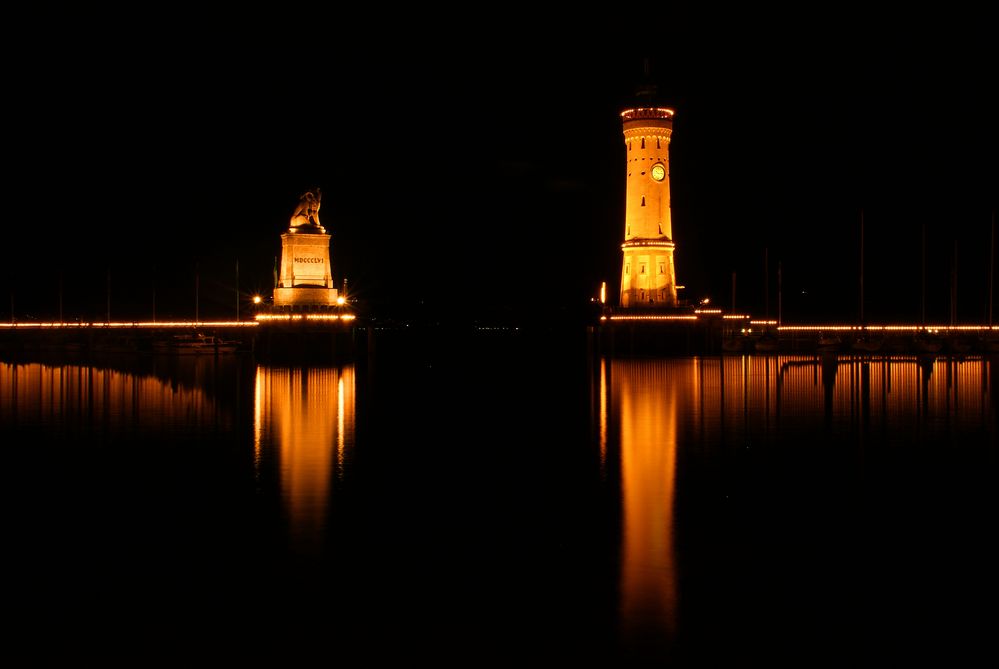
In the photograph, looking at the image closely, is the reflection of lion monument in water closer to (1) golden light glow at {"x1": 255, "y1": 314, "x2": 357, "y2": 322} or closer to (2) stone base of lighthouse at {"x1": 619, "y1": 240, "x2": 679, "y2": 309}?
(1) golden light glow at {"x1": 255, "y1": 314, "x2": 357, "y2": 322}

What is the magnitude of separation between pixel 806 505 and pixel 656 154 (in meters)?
51.8

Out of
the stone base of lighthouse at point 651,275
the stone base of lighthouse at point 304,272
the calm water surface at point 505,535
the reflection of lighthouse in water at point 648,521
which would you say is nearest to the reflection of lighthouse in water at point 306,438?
the calm water surface at point 505,535

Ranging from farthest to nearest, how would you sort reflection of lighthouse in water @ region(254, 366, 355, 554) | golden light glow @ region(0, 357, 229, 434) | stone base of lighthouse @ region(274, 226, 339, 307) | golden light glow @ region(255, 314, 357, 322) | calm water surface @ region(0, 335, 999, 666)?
stone base of lighthouse @ region(274, 226, 339, 307) → golden light glow @ region(255, 314, 357, 322) → golden light glow @ region(0, 357, 229, 434) → reflection of lighthouse in water @ region(254, 366, 355, 554) → calm water surface @ region(0, 335, 999, 666)

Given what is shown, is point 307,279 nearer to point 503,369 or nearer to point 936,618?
point 503,369

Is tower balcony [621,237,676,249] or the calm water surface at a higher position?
tower balcony [621,237,676,249]

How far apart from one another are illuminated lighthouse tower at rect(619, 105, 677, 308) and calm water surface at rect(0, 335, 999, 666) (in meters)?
36.5

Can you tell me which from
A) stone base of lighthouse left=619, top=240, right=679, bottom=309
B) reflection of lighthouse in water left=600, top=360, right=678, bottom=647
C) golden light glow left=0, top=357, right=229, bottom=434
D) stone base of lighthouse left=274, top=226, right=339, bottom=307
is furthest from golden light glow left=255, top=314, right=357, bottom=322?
reflection of lighthouse in water left=600, top=360, right=678, bottom=647

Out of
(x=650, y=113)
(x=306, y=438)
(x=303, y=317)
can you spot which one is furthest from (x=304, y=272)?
(x=306, y=438)

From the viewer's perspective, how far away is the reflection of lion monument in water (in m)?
55.2

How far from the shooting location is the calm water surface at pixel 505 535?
9273 mm

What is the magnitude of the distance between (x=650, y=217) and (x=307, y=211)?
22235mm

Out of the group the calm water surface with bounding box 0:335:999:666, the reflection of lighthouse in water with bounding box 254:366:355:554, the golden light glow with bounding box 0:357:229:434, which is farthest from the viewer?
the golden light glow with bounding box 0:357:229:434

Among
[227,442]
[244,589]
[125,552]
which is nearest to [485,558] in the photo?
[244,589]

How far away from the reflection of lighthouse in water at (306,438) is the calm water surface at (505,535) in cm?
9
